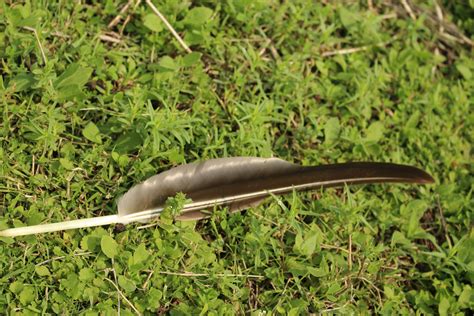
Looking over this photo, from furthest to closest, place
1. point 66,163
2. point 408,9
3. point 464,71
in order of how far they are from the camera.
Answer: point 408,9, point 464,71, point 66,163

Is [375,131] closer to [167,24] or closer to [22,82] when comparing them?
[167,24]

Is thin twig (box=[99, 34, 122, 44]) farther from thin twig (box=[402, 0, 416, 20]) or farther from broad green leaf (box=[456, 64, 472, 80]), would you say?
broad green leaf (box=[456, 64, 472, 80])

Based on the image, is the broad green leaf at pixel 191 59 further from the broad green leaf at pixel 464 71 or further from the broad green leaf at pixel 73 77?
the broad green leaf at pixel 464 71

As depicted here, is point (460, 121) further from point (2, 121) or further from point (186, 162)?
point (2, 121)

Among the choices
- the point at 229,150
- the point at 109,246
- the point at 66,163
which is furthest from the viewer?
the point at 229,150

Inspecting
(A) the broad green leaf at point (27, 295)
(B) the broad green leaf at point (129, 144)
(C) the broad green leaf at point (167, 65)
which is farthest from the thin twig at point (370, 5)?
(A) the broad green leaf at point (27, 295)

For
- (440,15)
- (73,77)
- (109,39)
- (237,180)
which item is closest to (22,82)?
(73,77)

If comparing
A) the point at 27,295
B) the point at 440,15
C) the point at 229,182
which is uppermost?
the point at 440,15
